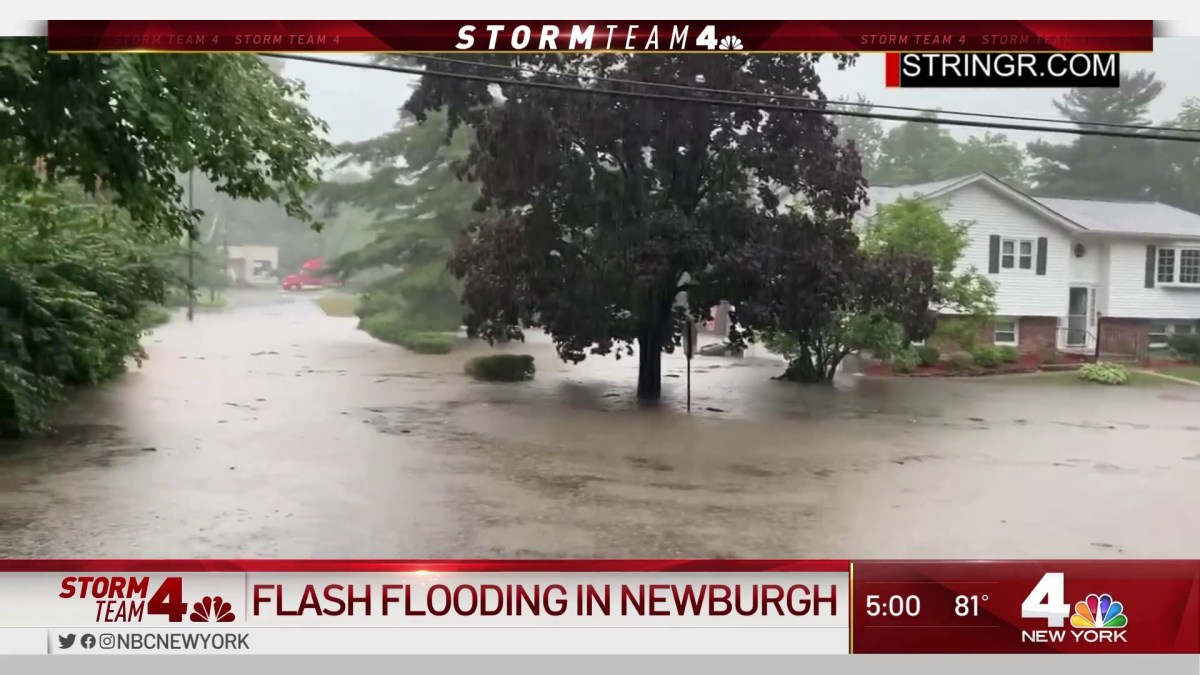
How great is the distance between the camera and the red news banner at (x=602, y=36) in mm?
4410

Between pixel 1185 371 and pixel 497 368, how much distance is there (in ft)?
11.3

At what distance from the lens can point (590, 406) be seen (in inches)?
195

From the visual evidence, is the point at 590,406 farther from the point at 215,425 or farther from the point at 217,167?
the point at 217,167

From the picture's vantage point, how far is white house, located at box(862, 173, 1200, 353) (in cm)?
480

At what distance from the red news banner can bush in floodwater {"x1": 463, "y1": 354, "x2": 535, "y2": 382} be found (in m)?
1.53

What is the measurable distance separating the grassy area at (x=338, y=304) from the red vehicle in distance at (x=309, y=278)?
0.07m

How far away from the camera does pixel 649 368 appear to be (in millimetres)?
4988

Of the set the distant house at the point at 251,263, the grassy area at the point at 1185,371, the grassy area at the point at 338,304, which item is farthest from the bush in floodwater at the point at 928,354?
the distant house at the point at 251,263

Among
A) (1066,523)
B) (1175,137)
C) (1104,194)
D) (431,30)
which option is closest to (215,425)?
(431,30)

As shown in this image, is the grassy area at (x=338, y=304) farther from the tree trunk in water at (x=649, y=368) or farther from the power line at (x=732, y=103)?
the tree trunk in water at (x=649, y=368)

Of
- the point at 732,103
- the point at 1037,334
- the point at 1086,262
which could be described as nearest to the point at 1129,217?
the point at 1086,262

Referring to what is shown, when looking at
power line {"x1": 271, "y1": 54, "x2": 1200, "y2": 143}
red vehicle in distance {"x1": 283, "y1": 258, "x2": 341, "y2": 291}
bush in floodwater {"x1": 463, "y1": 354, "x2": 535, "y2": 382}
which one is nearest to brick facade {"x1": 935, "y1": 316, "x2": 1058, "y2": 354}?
power line {"x1": 271, "y1": 54, "x2": 1200, "y2": 143}

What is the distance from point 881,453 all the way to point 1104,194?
171 centimetres

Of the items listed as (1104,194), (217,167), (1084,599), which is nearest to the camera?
(1084,599)
